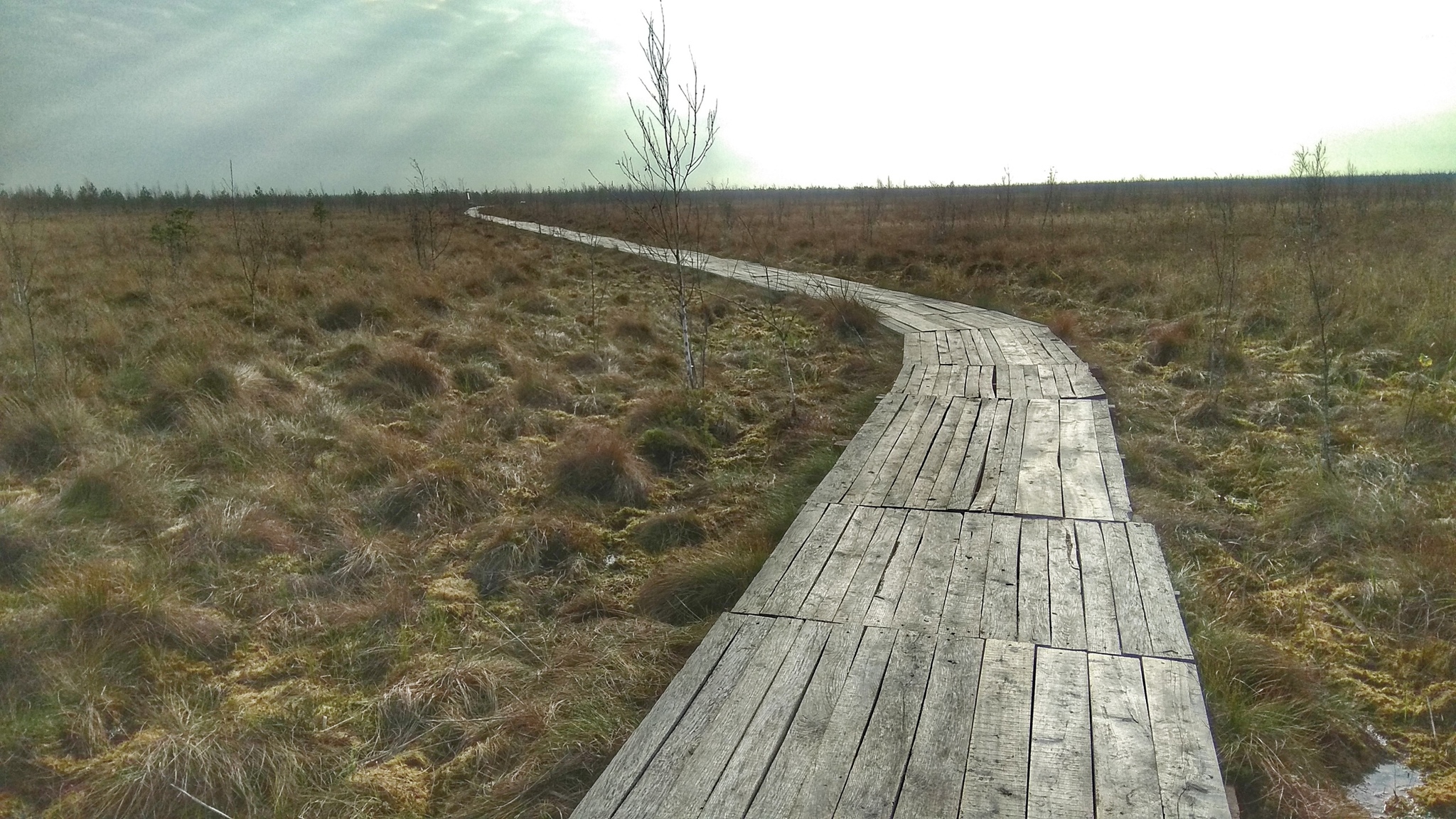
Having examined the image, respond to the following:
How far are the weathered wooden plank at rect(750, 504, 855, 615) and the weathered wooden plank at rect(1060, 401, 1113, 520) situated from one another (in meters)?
1.06

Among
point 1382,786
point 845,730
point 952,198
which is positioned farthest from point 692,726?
point 952,198

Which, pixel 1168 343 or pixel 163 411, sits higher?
pixel 1168 343

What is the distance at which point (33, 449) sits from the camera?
530 centimetres

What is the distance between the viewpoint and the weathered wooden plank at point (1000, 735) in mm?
1927

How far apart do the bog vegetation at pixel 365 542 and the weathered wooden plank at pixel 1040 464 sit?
1165 mm

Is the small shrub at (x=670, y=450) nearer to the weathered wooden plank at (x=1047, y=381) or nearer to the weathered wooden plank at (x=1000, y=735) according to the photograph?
the weathered wooden plank at (x=1047, y=381)

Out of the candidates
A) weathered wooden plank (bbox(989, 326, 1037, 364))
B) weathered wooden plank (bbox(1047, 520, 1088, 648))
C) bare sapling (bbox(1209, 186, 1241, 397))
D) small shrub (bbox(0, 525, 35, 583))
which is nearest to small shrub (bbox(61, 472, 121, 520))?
small shrub (bbox(0, 525, 35, 583))

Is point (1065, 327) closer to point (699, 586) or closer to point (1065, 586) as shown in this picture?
point (1065, 586)

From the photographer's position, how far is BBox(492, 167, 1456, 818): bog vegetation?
2.70m

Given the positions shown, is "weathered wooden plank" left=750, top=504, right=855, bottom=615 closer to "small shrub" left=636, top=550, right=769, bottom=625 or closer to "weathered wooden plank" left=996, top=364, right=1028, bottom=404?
"small shrub" left=636, top=550, right=769, bottom=625

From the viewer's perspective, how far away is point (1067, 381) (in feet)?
20.6

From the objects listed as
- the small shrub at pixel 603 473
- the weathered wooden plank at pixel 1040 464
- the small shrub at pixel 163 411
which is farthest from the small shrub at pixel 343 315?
the weathered wooden plank at pixel 1040 464

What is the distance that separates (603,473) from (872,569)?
238 cm

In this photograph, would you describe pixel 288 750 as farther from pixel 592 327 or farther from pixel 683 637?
pixel 592 327
